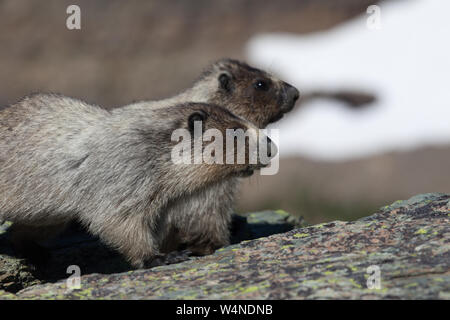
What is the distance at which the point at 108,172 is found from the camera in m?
9.23

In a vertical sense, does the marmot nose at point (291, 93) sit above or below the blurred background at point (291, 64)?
below

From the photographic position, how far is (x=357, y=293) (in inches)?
264

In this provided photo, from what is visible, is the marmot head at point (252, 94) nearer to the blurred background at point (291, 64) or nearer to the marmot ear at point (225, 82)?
the marmot ear at point (225, 82)

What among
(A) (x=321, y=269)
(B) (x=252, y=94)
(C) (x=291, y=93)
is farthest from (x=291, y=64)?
(A) (x=321, y=269)

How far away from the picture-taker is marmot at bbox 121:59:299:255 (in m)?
10.9

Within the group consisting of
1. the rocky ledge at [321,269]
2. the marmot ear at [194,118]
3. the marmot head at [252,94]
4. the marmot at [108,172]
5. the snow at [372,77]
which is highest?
the snow at [372,77]

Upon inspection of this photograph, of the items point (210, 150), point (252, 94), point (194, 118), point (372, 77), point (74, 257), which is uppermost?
point (372, 77)

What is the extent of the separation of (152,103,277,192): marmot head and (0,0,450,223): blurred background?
12.8 m

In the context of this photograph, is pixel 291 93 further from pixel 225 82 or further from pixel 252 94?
pixel 225 82

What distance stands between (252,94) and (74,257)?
165 inches

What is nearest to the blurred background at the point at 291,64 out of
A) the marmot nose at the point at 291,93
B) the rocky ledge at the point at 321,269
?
the marmot nose at the point at 291,93

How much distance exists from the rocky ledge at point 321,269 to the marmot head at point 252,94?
147 inches

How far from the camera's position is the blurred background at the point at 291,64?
78.6 feet

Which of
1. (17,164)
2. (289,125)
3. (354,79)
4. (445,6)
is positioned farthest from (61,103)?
(445,6)
